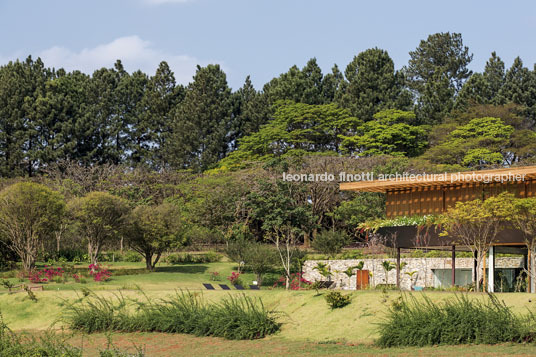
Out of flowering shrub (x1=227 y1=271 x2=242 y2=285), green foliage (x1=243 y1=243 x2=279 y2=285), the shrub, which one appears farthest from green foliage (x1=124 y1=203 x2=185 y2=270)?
the shrub

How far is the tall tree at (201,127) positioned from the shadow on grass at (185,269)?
81.1 feet

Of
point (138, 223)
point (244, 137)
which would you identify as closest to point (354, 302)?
point (138, 223)

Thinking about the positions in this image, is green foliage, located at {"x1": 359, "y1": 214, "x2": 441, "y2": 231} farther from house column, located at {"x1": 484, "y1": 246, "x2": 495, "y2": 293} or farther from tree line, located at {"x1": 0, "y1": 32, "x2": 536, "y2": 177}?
tree line, located at {"x1": 0, "y1": 32, "x2": 536, "y2": 177}

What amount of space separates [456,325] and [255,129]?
169 feet

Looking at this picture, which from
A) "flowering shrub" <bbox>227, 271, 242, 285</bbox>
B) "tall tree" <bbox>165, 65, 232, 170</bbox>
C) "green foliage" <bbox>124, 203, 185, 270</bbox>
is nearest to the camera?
"flowering shrub" <bbox>227, 271, 242, 285</bbox>

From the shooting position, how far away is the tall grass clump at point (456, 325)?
45.8 feet

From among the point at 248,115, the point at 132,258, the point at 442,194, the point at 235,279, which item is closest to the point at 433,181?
the point at 442,194

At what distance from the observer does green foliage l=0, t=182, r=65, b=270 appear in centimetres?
3191

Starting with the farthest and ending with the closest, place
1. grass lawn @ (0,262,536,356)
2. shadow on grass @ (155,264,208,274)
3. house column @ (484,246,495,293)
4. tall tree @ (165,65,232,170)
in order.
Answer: tall tree @ (165,65,232,170)
shadow on grass @ (155,264,208,274)
house column @ (484,246,495,293)
grass lawn @ (0,262,536,356)

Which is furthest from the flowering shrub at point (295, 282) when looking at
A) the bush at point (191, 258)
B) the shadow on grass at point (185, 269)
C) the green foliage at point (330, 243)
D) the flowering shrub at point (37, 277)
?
the flowering shrub at point (37, 277)

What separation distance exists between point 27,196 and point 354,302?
1953 cm

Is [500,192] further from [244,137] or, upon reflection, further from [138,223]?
[244,137]

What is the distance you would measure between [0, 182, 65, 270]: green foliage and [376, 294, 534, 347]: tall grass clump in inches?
840

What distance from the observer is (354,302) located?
17.8m
